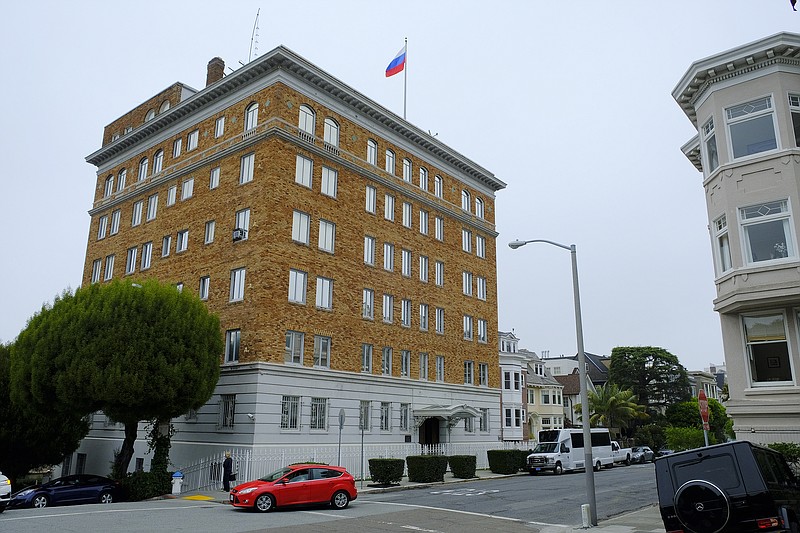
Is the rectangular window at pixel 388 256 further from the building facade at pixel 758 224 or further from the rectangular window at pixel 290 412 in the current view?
the building facade at pixel 758 224

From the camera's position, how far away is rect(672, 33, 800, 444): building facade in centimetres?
1820

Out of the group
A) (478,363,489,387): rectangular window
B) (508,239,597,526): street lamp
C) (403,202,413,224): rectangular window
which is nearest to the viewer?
(508,239,597,526): street lamp

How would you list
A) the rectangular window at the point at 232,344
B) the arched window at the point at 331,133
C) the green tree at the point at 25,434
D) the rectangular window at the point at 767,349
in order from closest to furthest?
the rectangular window at the point at 767,349 < the rectangular window at the point at 232,344 < the green tree at the point at 25,434 < the arched window at the point at 331,133

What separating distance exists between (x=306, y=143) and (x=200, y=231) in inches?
300

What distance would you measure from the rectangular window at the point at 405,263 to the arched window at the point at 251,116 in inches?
453

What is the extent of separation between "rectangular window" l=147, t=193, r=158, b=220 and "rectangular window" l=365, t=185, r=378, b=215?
1294cm

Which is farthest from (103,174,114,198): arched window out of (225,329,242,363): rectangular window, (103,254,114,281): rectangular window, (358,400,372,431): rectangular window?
(358,400,372,431): rectangular window

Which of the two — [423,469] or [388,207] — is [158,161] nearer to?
[388,207]

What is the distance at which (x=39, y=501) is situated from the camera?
23.6m

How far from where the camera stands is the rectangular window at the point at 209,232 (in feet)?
108

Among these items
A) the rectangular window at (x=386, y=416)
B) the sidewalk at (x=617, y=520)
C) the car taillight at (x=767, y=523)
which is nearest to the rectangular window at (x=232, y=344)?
the sidewalk at (x=617, y=520)

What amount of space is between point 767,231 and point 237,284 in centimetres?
2263

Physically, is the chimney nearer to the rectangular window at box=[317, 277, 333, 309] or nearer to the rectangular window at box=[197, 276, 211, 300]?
the rectangular window at box=[197, 276, 211, 300]

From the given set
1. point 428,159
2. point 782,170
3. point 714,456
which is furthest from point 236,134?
point 714,456
